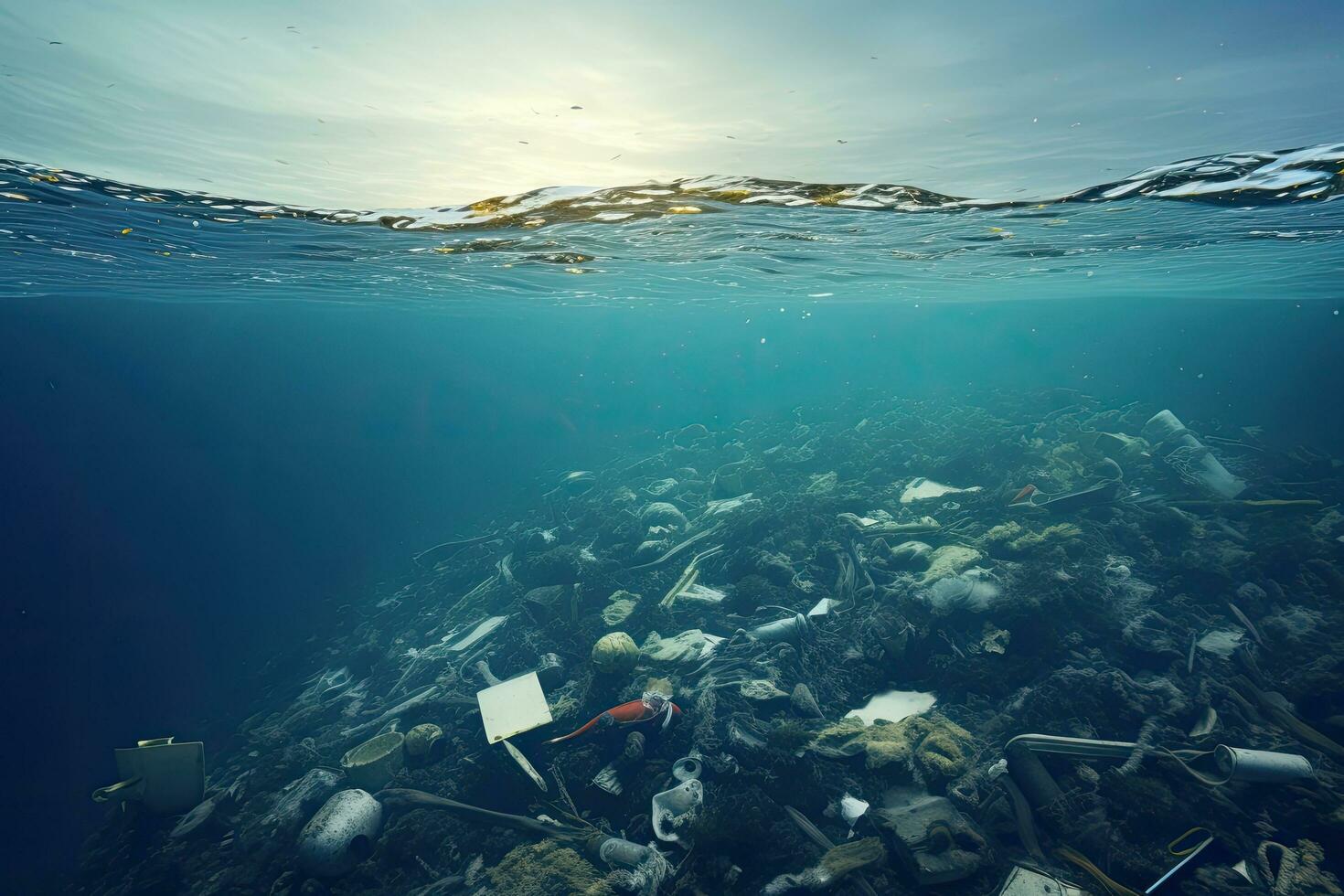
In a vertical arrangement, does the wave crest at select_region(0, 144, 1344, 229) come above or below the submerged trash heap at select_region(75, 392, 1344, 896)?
above

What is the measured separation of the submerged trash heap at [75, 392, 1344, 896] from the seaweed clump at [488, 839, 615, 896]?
0.05 meters

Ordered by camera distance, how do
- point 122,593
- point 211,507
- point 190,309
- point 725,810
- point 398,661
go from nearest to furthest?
point 725,810, point 398,661, point 122,593, point 211,507, point 190,309

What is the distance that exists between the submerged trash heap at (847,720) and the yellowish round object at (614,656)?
60 millimetres

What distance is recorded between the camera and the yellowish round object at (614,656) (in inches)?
369

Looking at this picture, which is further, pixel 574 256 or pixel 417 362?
pixel 417 362

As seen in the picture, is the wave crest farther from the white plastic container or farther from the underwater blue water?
the white plastic container

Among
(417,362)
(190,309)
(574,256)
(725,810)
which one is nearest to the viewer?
(725,810)

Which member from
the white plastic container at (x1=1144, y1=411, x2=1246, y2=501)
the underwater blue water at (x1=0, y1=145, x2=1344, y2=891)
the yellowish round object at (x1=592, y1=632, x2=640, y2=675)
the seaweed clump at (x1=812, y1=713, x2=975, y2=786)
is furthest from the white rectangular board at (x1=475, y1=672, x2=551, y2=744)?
the white plastic container at (x1=1144, y1=411, x2=1246, y2=501)

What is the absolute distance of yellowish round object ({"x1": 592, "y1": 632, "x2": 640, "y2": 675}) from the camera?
9367mm

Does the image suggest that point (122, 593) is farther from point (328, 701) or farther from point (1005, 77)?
point (1005, 77)

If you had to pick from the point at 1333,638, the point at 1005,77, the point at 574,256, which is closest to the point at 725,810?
the point at 1005,77

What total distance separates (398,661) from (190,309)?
109 feet

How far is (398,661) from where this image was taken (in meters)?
13.5

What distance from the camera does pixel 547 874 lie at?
6.18 m
